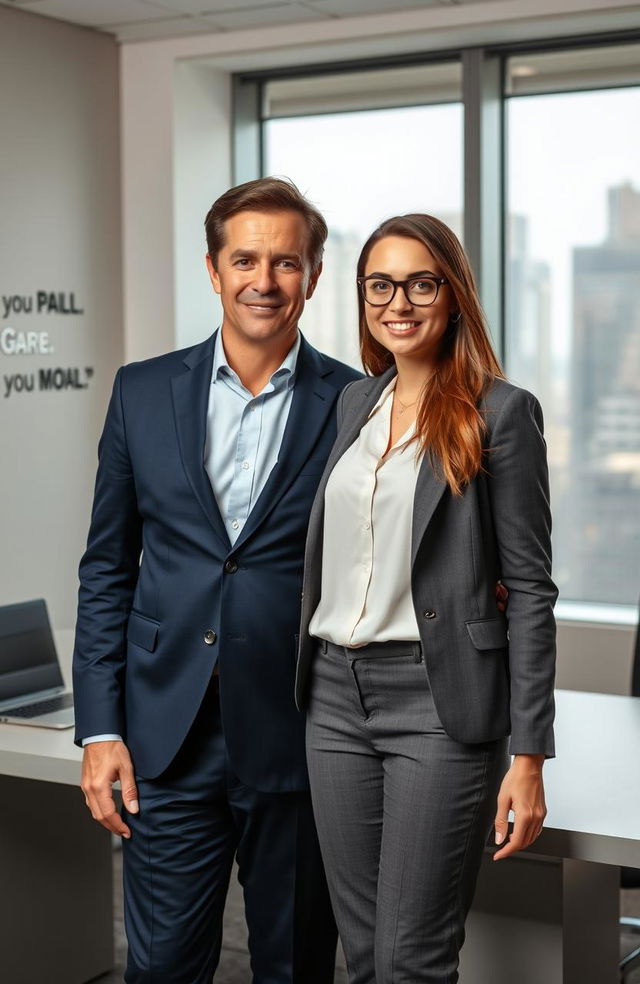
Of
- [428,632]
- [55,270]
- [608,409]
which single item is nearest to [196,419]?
[428,632]

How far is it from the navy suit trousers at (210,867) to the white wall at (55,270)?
2.23 meters

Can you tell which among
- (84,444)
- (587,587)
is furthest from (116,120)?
(587,587)

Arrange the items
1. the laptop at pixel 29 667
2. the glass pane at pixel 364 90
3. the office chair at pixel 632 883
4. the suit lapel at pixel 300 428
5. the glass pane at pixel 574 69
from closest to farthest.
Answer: the suit lapel at pixel 300 428 → the office chair at pixel 632 883 → the laptop at pixel 29 667 → the glass pane at pixel 574 69 → the glass pane at pixel 364 90

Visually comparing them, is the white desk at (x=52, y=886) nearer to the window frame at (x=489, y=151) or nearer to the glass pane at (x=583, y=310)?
the window frame at (x=489, y=151)

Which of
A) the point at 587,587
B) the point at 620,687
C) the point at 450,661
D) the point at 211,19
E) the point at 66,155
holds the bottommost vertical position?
the point at 620,687

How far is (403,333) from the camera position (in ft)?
5.80

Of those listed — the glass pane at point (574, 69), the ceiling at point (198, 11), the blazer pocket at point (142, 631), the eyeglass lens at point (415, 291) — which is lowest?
the blazer pocket at point (142, 631)

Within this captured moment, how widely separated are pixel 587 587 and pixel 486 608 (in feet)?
9.28

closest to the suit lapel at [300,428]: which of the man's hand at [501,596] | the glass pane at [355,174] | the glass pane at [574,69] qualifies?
the man's hand at [501,596]

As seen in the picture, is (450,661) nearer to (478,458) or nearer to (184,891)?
(478,458)

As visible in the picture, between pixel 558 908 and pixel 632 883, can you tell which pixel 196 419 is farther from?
pixel 632 883

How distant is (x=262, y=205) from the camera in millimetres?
1925

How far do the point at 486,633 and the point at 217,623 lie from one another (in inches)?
17.7

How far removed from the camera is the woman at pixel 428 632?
1701 millimetres
